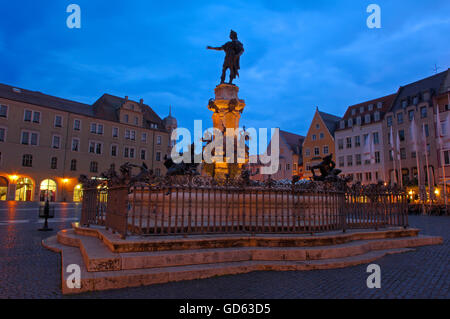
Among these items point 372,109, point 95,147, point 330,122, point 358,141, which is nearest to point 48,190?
point 95,147

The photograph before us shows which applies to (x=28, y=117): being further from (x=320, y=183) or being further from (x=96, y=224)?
(x=320, y=183)

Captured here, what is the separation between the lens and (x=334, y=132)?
57.8 meters

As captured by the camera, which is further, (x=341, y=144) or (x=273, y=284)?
(x=341, y=144)

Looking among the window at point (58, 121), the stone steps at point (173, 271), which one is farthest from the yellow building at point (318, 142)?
the stone steps at point (173, 271)

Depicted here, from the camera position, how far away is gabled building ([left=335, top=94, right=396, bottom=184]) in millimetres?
49875

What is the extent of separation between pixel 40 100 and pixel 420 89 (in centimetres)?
5660

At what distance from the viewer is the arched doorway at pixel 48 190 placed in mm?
42619

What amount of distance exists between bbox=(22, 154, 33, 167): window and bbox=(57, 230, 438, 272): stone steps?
40.9 metres

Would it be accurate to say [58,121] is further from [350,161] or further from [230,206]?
[350,161]

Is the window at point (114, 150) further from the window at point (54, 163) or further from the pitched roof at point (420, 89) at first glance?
the pitched roof at point (420, 89)

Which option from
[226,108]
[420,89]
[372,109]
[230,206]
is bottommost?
[230,206]

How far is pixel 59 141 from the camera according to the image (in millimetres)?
45000
